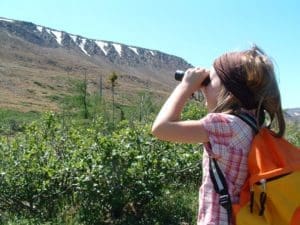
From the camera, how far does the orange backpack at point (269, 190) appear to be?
203 centimetres

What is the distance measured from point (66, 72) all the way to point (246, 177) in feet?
546

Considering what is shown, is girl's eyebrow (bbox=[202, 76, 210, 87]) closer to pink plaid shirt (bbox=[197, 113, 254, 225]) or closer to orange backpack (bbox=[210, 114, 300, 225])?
pink plaid shirt (bbox=[197, 113, 254, 225])

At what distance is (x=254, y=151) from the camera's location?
2.13 m

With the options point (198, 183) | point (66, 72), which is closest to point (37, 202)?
point (198, 183)

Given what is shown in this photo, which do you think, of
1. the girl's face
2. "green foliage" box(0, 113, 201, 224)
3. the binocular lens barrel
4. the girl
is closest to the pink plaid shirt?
the girl

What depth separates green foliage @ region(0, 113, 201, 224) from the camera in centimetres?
589

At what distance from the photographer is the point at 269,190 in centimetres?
203

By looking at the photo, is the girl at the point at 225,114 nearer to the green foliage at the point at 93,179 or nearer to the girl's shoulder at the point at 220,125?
the girl's shoulder at the point at 220,125

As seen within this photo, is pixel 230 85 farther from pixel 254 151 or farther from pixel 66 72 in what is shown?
pixel 66 72

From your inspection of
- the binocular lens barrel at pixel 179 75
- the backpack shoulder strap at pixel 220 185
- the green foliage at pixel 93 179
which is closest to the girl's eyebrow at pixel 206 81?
the binocular lens barrel at pixel 179 75

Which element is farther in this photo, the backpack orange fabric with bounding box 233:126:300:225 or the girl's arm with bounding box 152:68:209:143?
the girl's arm with bounding box 152:68:209:143

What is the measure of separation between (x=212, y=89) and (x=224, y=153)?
273 millimetres

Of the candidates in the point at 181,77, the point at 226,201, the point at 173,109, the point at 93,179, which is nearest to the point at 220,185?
the point at 226,201

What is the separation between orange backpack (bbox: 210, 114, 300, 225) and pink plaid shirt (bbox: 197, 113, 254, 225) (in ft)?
0.18
